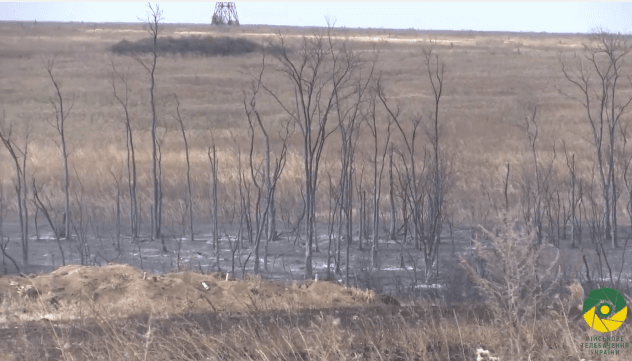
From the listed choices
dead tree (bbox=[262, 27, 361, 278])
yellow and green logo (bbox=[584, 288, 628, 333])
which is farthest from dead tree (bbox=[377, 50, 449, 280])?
yellow and green logo (bbox=[584, 288, 628, 333])

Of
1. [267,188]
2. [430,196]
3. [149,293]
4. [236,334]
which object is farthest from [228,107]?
[236,334]

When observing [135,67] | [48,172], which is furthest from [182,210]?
[135,67]

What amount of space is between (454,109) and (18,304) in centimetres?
2731

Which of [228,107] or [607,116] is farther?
[228,107]

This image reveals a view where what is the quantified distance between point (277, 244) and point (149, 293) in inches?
242

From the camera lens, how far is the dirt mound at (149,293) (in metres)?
8.16

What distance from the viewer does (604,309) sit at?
4.30 meters

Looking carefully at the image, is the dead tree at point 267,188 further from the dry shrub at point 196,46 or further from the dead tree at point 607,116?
the dry shrub at point 196,46

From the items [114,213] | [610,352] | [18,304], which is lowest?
[114,213]

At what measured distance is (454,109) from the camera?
33.6m

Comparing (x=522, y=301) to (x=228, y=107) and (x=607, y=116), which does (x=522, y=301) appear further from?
(x=228, y=107)

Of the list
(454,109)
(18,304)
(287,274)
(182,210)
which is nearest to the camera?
(18,304)

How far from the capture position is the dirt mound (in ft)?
26.8

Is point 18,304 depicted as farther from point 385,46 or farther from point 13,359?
point 385,46
